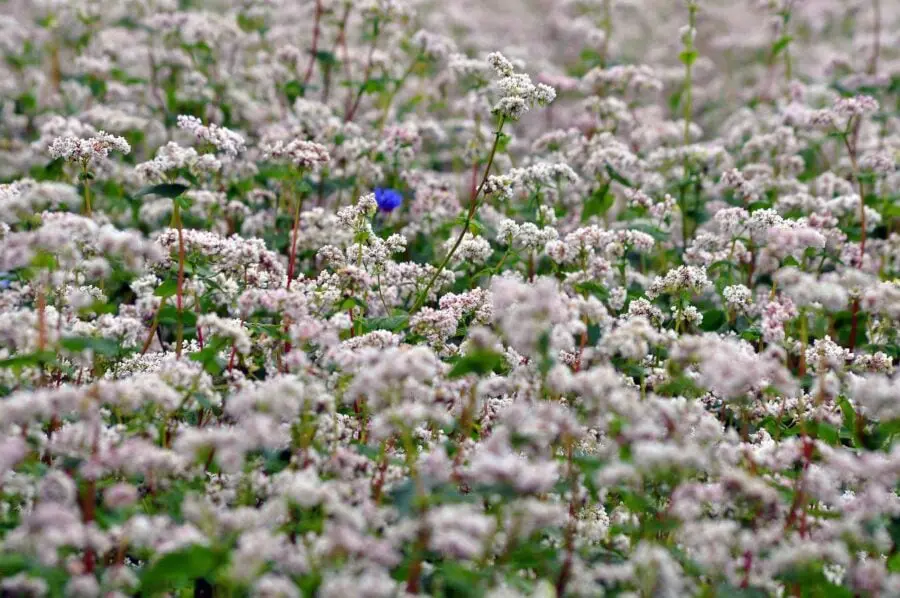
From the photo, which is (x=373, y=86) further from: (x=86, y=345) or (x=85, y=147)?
(x=86, y=345)

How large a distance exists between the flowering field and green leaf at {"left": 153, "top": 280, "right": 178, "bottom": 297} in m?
0.09

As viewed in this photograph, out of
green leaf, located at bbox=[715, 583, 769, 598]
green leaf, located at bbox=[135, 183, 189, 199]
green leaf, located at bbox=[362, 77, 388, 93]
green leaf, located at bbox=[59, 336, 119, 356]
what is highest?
green leaf, located at bbox=[362, 77, 388, 93]

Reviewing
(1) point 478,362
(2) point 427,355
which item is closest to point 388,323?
(2) point 427,355

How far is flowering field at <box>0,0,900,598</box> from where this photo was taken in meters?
3.71

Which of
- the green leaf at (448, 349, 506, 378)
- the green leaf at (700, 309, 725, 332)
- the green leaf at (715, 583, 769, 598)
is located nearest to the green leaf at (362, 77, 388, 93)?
the green leaf at (700, 309, 725, 332)

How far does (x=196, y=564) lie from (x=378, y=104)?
7470 millimetres

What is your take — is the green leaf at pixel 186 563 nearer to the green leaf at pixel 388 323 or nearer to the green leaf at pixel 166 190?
the green leaf at pixel 166 190

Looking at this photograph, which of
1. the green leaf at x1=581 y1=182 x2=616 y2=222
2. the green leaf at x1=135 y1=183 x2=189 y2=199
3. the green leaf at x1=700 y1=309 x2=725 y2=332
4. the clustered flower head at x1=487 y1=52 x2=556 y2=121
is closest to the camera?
the green leaf at x1=135 y1=183 x2=189 y2=199

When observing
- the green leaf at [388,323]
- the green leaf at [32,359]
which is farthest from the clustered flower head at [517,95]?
the green leaf at [32,359]

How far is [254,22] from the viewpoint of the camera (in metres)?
10.7

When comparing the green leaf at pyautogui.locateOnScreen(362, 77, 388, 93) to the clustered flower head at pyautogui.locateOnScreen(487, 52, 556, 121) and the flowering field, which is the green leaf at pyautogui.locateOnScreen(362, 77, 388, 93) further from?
the clustered flower head at pyautogui.locateOnScreen(487, 52, 556, 121)

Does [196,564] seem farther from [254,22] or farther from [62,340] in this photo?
[254,22]

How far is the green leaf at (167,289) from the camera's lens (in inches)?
205

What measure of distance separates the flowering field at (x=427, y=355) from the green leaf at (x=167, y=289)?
9cm
